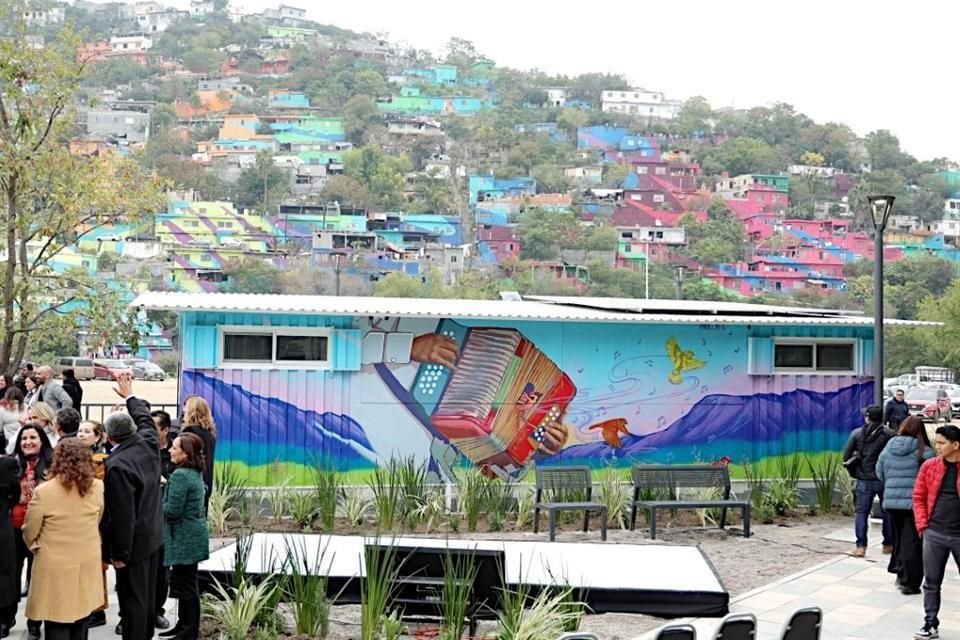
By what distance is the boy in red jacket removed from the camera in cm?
817

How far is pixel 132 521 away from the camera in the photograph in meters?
6.93

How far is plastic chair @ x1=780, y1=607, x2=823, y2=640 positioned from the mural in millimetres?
7626

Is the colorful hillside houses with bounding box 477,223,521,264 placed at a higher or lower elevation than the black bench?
higher

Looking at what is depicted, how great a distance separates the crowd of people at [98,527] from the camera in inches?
259

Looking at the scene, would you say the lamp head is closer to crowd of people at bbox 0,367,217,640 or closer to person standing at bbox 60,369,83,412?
crowd of people at bbox 0,367,217,640

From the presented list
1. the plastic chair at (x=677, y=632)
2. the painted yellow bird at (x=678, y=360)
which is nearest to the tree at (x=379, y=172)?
the painted yellow bird at (x=678, y=360)

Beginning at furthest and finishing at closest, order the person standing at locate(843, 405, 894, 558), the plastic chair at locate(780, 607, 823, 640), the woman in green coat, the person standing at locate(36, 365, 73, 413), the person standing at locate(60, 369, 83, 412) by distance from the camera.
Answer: the person standing at locate(60, 369, 83, 412)
the person standing at locate(36, 365, 73, 413)
the person standing at locate(843, 405, 894, 558)
the woman in green coat
the plastic chair at locate(780, 607, 823, 640)

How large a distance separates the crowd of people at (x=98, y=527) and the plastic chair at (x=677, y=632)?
10.6 ft

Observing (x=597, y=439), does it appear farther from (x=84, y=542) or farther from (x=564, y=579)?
(x=84, y=542)

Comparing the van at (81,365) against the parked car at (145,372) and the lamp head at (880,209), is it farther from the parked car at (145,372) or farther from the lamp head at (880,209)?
the lamp head at (880,209)

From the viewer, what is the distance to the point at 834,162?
16950 centimetres

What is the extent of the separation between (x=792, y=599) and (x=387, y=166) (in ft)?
460

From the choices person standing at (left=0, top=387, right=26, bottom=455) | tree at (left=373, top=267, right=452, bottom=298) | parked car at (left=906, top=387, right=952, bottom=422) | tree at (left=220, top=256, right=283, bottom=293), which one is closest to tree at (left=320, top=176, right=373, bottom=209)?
tree at (left=220, top=256, right=283, bottom=293)

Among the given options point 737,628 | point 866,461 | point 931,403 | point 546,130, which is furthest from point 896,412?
point 546,130
